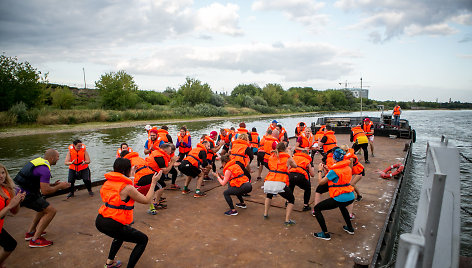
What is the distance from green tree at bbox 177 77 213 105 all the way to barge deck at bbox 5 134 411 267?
209 ft

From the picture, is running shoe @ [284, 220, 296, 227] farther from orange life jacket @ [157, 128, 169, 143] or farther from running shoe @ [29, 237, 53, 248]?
orange life jacket @ [157, 128, 169, 143]

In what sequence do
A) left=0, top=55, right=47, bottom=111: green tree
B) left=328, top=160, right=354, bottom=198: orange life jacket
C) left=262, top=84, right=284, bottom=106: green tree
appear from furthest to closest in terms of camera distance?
left=262, top=84, right=284, bottom=106: green tree < left=0, top=55, right=47, bottom=111: green tree < left=328, top=160, right=354, bottom=198: orange life jacket

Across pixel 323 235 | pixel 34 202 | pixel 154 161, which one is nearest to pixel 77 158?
pixel 154 161

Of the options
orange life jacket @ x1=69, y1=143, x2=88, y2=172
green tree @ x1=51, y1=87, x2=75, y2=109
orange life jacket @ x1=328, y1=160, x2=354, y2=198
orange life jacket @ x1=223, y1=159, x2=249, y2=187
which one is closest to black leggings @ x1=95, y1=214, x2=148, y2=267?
orange life jacket @ x1=223, y1=159, x2=249, y2=187

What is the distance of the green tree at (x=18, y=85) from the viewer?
37062mm

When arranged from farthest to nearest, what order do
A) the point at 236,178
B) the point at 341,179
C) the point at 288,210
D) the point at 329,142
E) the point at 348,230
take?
the point at 329,142 < the point at 236,178 < the point at 288,210 < the point at 348,230 < the point at 341,179

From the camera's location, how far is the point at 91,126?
3684 cm

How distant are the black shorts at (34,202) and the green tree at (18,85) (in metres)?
42.0

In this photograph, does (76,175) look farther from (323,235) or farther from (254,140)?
(323,235)

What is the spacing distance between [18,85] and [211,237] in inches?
1833

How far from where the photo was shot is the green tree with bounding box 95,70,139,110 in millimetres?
54094

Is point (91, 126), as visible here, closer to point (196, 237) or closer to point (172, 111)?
point (172, 111)

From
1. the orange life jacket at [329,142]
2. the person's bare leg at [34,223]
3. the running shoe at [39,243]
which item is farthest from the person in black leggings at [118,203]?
the orange life jacket at [329,142]

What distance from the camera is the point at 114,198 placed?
3.80m
